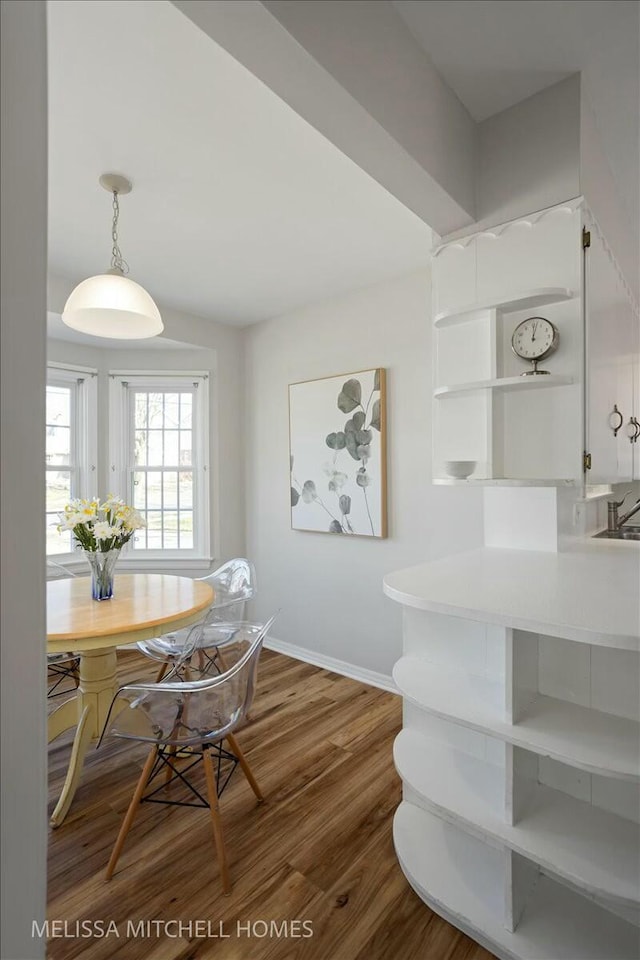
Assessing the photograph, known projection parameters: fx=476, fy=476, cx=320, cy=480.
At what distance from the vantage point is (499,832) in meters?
1.25

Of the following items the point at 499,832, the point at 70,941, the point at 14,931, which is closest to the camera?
the point at 14,931

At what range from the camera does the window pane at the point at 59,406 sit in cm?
369

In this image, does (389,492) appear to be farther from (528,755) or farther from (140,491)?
(140,491)

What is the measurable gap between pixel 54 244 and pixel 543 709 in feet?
10.3

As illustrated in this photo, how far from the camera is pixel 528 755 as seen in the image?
1329 millimetres

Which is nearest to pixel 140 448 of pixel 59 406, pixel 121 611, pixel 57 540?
pixel 59 406

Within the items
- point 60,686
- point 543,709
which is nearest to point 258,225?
point 543,709

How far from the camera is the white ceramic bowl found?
1.80 metres

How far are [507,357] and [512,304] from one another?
7.3 inches

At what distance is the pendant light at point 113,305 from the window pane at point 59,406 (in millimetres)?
1778

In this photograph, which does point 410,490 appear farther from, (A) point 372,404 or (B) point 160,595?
(B) point 160,595

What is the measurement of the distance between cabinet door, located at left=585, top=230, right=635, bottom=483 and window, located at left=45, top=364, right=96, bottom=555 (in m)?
3.54

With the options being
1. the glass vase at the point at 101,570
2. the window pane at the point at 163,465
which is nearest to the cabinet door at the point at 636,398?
the glass vase at the point at 101,570

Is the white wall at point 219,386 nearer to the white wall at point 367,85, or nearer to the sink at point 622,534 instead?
the white wall at point 367,85
